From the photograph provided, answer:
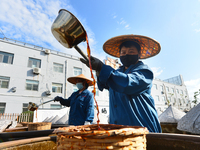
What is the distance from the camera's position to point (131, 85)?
118 cm

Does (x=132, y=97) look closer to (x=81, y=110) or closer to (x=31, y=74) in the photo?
(x=81, y=110)

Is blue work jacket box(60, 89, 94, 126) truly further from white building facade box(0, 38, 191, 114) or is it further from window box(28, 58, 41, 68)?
window box(28, 58, 41, 68)

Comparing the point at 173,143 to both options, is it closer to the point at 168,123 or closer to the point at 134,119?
the point at 134,119

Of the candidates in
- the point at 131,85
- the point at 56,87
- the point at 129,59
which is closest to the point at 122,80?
the point at 131,85

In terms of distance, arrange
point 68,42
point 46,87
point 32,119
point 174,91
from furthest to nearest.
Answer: point 174,91 < point 46,87 < point 32,119 < point 68,42

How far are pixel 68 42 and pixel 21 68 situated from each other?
559 inches

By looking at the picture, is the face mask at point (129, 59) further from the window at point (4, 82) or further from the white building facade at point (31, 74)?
the window at point (4, 82)

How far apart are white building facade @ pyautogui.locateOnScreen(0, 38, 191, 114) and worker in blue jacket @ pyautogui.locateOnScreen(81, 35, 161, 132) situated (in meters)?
13.0

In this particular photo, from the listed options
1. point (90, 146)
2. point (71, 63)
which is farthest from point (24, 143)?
point (71, 63)

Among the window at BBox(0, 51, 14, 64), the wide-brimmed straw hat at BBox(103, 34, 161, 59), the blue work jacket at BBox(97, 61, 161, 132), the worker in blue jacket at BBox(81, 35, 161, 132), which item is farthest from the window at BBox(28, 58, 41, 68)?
the blue work jacket at BBox(97, 61, 161, 132)

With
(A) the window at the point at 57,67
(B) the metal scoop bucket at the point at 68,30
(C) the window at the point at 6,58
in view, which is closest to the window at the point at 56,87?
(A) the window at the point at 57,67

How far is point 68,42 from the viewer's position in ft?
4.23

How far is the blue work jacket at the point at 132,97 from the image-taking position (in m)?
1.18

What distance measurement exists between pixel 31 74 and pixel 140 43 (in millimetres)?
14082
